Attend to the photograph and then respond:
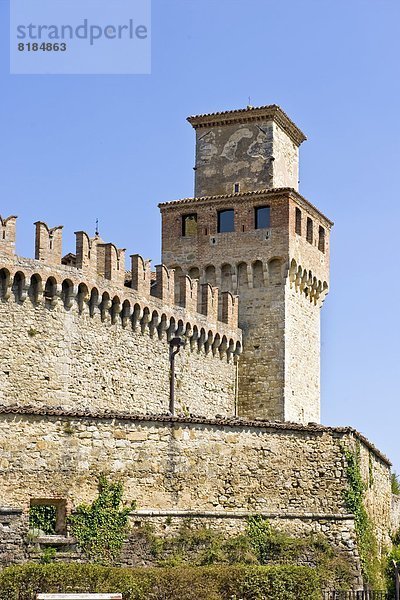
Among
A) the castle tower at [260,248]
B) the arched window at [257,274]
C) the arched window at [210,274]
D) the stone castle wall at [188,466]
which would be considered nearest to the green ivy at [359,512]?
the stone castle wall at [188,466]

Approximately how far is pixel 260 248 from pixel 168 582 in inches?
848

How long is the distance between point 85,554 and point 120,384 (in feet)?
37.3

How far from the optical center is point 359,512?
29.0m

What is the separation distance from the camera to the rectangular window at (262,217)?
4409 centimetres

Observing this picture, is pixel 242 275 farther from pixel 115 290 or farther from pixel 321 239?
pixel 115 290

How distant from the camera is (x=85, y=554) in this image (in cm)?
2566

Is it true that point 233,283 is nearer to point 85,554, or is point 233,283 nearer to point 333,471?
point 333,471

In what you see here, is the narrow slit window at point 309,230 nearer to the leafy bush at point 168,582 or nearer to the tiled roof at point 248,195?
the tiled roof at point 248,195

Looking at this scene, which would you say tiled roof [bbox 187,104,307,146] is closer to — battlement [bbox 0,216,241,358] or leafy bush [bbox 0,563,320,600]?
battlement [bbox 0,216,241,358]

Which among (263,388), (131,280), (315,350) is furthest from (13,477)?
(315,350)

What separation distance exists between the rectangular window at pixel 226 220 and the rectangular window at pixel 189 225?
3.27ft

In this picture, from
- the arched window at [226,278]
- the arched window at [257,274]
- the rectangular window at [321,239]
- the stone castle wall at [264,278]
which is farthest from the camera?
the rectangular window at [321,239]

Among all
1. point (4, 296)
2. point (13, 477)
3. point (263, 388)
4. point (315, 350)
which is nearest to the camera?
point (13, 477)

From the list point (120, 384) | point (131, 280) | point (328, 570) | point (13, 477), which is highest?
point (131, 280)
